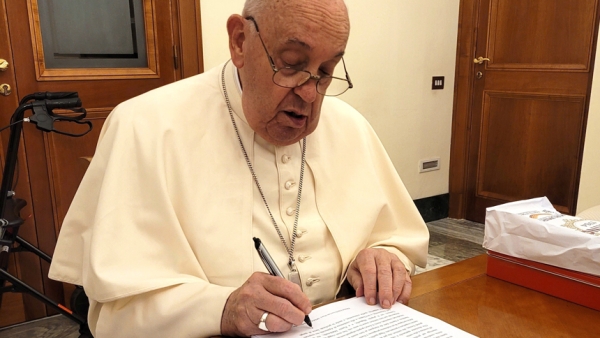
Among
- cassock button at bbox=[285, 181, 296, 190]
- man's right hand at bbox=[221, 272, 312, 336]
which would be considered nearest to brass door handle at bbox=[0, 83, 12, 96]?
cassock button at bbox=[285, 181, 296, 190]

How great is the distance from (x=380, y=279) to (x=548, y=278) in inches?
13.9

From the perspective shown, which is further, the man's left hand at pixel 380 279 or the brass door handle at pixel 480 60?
the brass door handle at pixel 480 60

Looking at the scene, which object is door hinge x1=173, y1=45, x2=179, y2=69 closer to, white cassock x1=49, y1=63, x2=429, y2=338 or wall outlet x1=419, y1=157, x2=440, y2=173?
white cassock x1=49, y1=63, x2=429, y2=338

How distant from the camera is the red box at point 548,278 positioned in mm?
1011

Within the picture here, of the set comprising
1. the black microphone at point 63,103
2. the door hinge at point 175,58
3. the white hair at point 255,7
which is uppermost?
the white hair at point 255,7

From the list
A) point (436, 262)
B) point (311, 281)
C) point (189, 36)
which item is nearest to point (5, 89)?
point (189, 36)

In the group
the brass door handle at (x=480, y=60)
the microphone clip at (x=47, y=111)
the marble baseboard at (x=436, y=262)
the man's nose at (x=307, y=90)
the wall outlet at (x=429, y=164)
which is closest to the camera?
the man's nose at (x=307, y=90)

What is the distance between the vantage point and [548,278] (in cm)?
107

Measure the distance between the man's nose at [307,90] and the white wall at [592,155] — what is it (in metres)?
3.06

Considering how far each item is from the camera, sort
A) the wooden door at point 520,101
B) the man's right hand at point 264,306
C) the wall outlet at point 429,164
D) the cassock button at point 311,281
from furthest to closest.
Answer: the wall outlet at point 429,164, the wooden door at point 520,101, the cassock button at point 311,281, the man's right hand at point 264,306

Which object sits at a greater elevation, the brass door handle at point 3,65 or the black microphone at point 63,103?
the brass door handle at point 3,65

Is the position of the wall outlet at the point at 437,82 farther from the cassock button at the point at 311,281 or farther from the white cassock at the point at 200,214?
the cassock button at the point at 311,281

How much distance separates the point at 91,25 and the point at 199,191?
1.91 meters

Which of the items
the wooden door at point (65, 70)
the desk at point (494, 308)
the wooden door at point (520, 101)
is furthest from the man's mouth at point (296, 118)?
the wooden door at point (520, 101)
